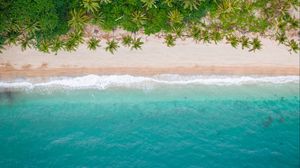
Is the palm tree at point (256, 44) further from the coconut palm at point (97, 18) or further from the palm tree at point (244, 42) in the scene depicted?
the coconut palm at point (97, 18)

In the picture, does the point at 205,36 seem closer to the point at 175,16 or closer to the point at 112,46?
the point at 175,16

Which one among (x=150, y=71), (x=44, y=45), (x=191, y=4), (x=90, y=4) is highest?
(x=191, y=4)

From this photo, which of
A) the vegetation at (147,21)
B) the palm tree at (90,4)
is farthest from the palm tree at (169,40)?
the palm tree at (90,4)

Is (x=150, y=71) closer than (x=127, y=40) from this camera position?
No

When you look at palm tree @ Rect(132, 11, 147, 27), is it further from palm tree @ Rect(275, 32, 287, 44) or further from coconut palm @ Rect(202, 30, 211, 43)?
palm tree @ Rect(275, 32, 287, 44)

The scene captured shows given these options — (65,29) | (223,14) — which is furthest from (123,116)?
(223,14)

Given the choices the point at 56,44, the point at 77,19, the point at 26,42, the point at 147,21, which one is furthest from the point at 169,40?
the point at 26,42

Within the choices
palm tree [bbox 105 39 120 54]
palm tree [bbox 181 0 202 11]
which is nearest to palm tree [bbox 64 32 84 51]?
palm tree [bbox 105 39 120 54]
